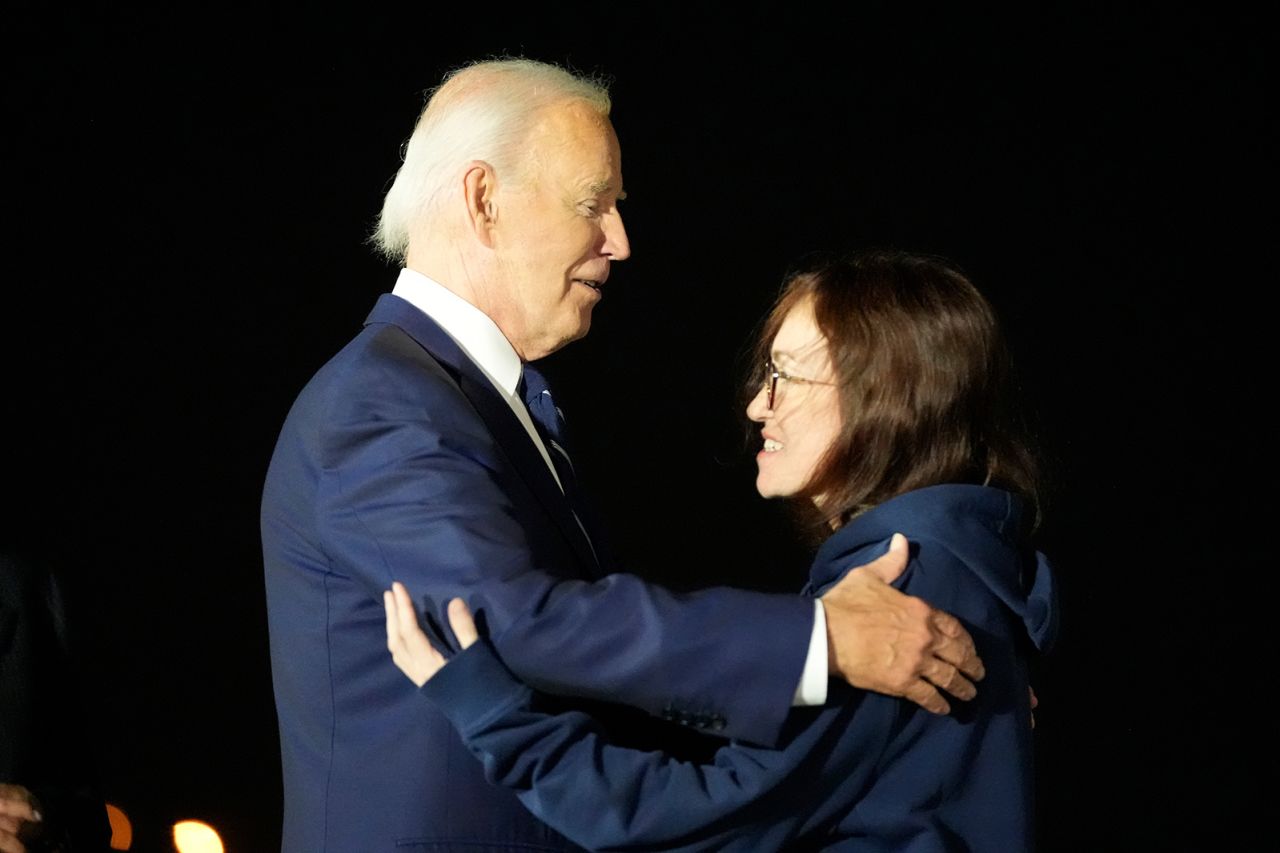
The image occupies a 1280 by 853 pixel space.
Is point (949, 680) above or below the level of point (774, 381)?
below

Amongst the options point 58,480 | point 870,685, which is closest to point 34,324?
point 58,480

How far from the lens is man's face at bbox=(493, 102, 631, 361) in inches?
83.4

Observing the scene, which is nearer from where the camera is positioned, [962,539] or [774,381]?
[962,539]

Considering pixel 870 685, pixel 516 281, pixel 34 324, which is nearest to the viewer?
pixel 870 685

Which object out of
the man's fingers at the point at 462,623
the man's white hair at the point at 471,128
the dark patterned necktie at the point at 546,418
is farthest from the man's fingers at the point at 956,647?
the man's white hair at the point at 471,128

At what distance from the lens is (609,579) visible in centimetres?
169

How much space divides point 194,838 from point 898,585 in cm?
226

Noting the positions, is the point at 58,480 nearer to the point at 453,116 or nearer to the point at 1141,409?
the point at 453,116

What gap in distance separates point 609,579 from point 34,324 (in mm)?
1997

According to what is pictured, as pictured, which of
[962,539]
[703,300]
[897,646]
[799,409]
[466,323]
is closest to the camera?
[897,646]

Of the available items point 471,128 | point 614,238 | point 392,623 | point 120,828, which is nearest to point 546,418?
point 614,238

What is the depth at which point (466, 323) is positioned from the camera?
2078 mm

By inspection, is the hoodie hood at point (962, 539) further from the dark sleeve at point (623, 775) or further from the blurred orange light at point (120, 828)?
the blurred orange light at point (120, 828)

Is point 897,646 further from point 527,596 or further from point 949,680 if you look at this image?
point 527,596
